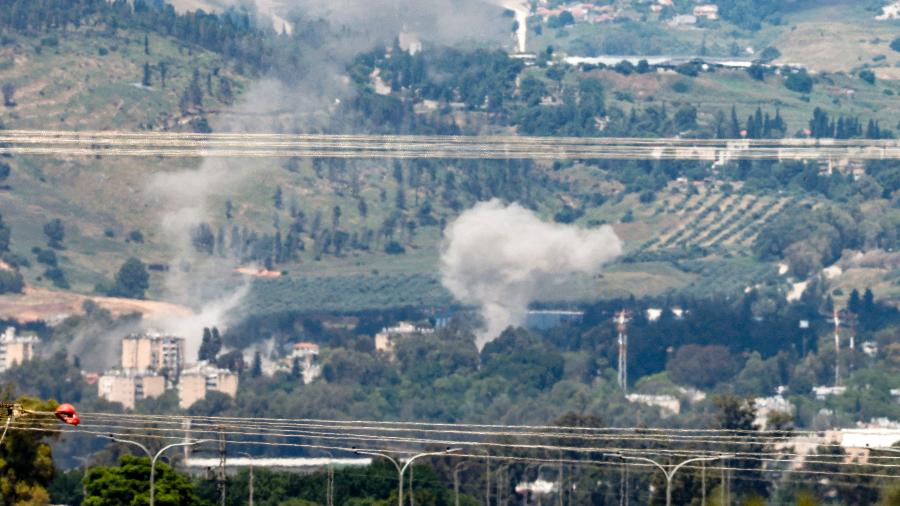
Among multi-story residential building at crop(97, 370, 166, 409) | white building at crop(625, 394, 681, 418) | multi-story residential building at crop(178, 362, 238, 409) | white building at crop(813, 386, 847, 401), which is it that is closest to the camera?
multi-story residential building at crop(178, 362, 238, 409)

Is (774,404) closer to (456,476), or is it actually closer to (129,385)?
(129,385)

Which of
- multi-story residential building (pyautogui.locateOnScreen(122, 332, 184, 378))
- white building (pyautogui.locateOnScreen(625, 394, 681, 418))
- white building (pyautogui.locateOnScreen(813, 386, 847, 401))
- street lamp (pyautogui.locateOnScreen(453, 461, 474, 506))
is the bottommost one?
white building (pyautogui.locateOnScreen(625, 394, 681, 418))

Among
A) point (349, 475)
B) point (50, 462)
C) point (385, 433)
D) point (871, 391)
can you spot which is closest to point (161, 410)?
point (385, 433)

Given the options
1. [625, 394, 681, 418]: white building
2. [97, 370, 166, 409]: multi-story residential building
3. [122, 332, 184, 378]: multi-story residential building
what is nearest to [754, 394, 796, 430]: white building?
[625, 394, 681, 418]: white building

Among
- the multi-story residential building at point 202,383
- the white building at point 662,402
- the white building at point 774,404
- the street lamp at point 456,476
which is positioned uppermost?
the street lamp at point 456,476

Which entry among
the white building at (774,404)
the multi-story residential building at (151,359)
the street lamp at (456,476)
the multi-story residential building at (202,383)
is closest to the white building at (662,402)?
the white building at (774,404)

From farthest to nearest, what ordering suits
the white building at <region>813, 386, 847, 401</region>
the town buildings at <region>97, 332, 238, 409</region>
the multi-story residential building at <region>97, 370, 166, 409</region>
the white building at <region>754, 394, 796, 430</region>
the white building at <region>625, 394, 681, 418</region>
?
the white building at <region>813, 386, 847, 401</region>
the town buildings at <region>97, 332, 238, 409</region>
the multi-story residential building at <region>97, 370, 166, 409</region>
the white building at <region>625, 394, 681, 418</region>
the white building at <region>754, 394, 796, 430</region>

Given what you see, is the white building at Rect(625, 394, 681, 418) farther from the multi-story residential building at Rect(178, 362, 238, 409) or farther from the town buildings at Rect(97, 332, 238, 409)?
the town buildings at Rect(97, 332, 238, 409)

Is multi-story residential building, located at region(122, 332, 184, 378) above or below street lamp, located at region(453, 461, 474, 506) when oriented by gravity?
below

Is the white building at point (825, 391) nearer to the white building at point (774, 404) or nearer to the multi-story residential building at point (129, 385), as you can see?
the white building at point (774, 404)

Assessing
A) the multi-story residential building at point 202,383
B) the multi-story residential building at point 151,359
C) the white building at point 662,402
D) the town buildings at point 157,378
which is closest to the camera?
the multi-story residential building at point 202,383

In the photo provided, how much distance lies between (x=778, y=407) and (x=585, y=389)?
17.9 metres

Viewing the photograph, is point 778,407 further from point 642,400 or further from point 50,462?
point 50,462

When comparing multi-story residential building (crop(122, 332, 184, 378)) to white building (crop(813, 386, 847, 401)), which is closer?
white building (crop(813, 386, 847, 401))
